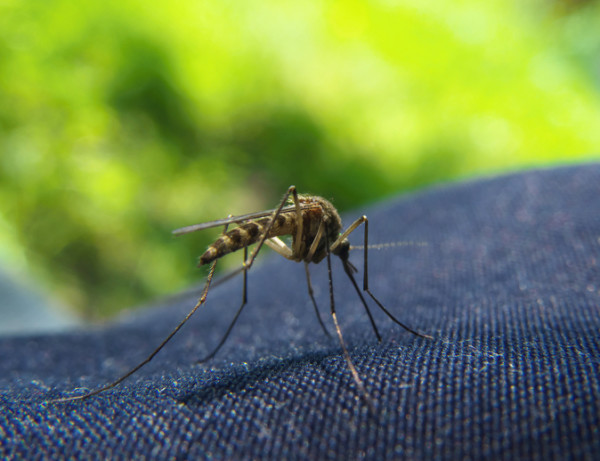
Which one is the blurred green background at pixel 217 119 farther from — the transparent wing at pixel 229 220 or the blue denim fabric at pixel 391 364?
the transparent wing at pixel 229 220

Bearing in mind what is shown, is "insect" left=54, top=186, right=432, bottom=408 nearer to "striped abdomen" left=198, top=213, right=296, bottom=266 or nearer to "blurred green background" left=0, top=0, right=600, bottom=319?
"striped abdomen" left=198, top=213, right=296, bottom=266

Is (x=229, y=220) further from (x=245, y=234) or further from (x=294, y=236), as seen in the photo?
(x=294, y=236)

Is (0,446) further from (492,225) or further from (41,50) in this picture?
(41,50)

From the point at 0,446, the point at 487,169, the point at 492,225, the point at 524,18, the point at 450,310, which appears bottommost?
the point at 0,446

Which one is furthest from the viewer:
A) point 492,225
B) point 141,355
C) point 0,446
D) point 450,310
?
point 492,225

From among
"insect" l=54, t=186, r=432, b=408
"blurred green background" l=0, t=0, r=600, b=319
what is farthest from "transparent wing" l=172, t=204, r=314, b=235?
"blurred green background" l=0, t=0, r=600, b=319

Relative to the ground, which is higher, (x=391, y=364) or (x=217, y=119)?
(x=217, y=119)

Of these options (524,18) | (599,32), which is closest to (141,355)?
(524,18)

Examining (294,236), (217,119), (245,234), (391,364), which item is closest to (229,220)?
(245,234)
